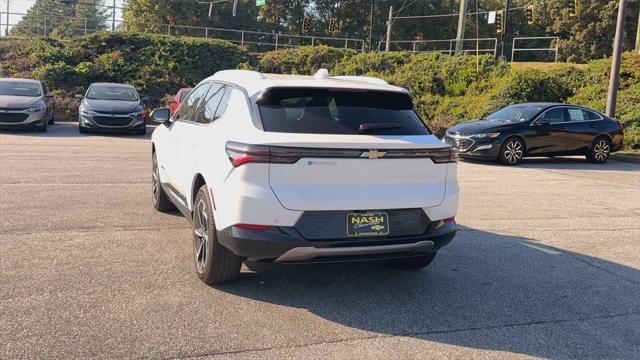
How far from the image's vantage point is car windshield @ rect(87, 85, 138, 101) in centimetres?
1844

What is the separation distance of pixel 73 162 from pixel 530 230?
8.47 m

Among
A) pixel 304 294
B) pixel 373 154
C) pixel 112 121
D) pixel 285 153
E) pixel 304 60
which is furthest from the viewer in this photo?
pixel 304 60

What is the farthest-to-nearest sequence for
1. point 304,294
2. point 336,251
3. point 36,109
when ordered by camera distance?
point 36,109 → point 304,294 → point 336,251

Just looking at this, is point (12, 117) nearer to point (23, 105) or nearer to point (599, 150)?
point (23, 105)

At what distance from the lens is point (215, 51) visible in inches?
1432

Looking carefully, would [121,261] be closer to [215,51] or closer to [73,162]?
[73,162]

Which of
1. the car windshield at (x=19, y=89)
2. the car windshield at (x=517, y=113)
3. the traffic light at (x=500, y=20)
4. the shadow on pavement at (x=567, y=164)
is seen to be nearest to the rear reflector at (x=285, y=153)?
the shadow on pavement at (x=567, y=164)

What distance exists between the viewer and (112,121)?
1755 centimetres

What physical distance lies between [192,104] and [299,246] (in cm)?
289

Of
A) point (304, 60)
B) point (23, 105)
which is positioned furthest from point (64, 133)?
point (304, 60)

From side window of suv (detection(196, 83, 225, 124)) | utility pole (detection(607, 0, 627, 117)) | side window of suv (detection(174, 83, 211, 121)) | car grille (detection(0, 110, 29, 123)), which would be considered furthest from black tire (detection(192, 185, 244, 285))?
utility pole (detection(607, 0, 627, 117))

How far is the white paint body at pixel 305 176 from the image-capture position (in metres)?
4.37

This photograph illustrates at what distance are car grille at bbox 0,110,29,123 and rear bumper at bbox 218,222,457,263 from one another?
569 inches

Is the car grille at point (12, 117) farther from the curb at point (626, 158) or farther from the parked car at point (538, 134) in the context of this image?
the curb at point (626, 158)
